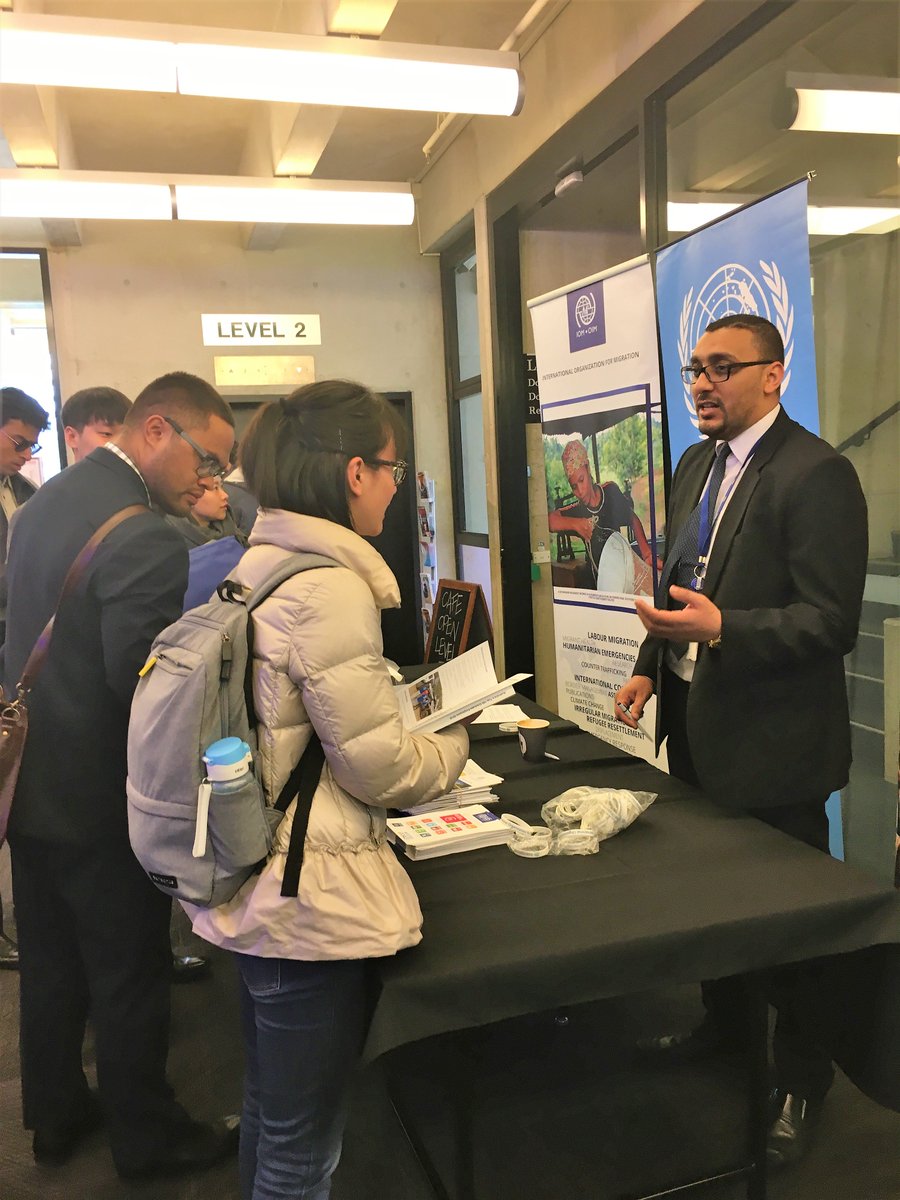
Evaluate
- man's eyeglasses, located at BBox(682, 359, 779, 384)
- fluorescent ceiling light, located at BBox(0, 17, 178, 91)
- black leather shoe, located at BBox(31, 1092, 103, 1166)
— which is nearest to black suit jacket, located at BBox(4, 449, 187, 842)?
black leather shoe, located at BBox(31, 1092, 103, 1166)

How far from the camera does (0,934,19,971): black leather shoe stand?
2.70 meters

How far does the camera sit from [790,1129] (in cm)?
176

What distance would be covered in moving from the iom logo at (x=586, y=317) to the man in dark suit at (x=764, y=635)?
4.07 ft

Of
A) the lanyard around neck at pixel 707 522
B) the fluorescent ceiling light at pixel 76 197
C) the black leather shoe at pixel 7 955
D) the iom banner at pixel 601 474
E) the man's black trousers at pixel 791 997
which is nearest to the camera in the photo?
the man's black trousers at pixel 791 997

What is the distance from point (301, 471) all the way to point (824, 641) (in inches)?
42.9

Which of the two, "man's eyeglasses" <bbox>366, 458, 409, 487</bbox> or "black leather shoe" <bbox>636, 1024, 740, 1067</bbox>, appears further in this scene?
"black leather shoe" <bbox>636, 1024, 740, 1067</bbox>

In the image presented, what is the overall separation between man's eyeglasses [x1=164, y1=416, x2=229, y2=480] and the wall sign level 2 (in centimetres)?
379

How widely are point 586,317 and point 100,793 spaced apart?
8.29 ft

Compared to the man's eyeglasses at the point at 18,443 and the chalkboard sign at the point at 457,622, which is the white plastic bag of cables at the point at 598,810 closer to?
the chalkboard sign at the point at 457,622

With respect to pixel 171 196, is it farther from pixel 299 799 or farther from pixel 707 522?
pixel 299 799

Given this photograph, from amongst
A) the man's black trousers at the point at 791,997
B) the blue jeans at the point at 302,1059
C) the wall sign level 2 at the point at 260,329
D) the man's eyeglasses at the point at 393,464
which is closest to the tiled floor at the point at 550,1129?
the man's black trousers at the point at 791,997

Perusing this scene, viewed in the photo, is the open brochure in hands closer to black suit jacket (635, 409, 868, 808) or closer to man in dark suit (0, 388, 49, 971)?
black suit jacket (635, 409, 868, 808)

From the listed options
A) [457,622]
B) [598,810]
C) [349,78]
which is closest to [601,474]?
[457,622]

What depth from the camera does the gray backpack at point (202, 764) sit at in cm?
112
